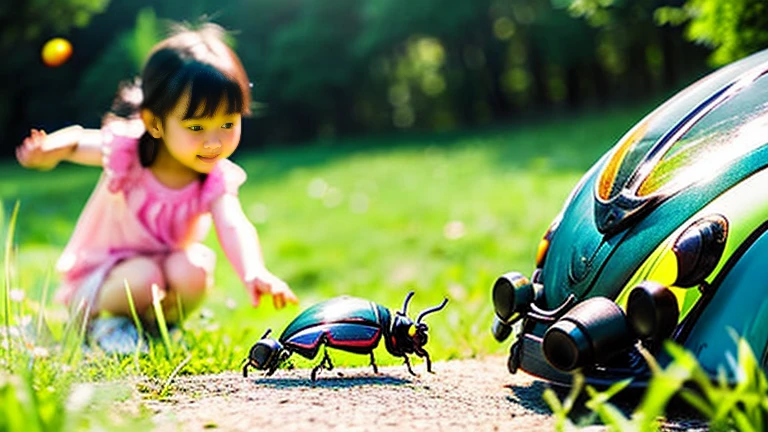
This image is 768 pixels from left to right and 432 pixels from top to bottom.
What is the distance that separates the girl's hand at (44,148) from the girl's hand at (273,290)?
3.28 ft

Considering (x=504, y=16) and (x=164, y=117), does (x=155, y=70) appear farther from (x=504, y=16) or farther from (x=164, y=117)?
(x=504, y=16)


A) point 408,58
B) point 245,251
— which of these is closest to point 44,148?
point 245,251

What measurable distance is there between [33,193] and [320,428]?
38.7 ft

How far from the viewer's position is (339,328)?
2.57 metres

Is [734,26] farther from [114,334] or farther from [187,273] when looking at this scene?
[114,334]

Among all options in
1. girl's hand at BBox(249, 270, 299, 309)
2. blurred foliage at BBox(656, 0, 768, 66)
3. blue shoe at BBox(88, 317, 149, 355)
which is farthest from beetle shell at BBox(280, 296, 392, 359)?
blurred foliage at BBox(656, 0, 768, 66)

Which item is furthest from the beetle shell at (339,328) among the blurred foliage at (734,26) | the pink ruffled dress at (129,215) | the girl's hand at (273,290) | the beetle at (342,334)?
the blurred foliage at (734,26)

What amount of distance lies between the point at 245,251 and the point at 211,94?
550mm

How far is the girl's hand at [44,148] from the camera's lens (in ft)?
11.7

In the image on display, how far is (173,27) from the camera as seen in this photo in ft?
12.9

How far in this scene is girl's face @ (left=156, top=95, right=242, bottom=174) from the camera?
3.26m

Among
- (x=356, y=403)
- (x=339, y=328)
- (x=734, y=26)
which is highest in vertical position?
(x=734, y=26)

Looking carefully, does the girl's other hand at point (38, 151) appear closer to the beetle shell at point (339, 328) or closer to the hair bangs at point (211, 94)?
the hair bangs at point (211, 94)

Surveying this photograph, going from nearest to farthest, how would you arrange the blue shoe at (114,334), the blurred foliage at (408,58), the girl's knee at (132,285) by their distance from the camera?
the blue shoe at (114,334), the girl's knee at (132,285), the blurred foliage at (408,58)
